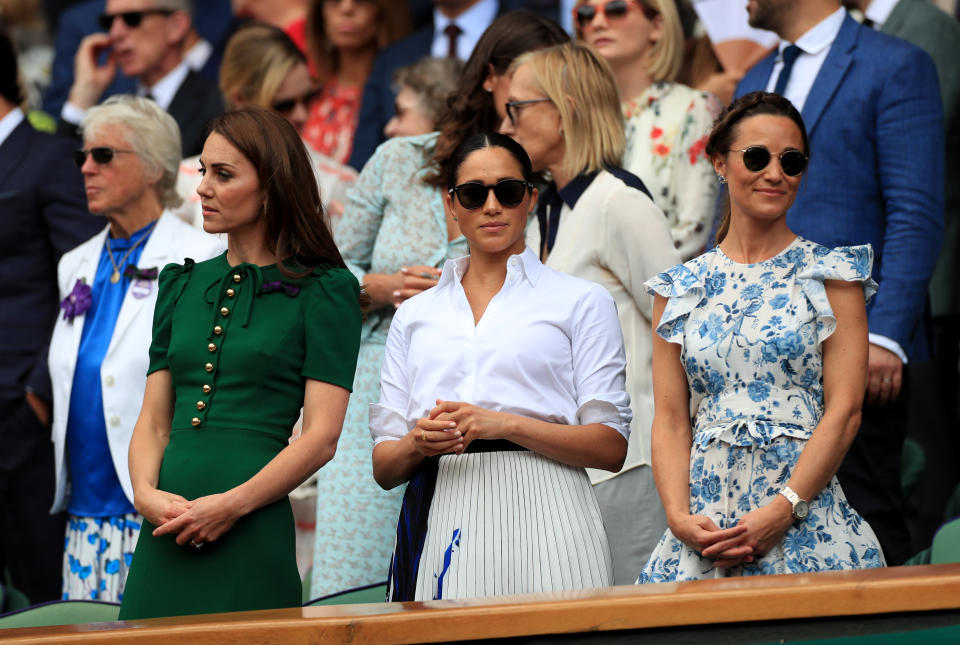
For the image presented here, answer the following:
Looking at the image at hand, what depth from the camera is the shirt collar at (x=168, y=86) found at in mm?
7031

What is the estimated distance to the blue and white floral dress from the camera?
3.33m

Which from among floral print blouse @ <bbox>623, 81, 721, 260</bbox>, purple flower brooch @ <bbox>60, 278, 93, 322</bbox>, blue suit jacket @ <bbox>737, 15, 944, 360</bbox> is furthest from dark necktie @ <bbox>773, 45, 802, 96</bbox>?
purple flower brooch @ <bbox>60, 278, 93, 322</bbox>

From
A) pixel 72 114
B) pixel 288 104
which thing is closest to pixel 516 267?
pixel 288 104

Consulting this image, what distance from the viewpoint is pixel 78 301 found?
4.74 metres

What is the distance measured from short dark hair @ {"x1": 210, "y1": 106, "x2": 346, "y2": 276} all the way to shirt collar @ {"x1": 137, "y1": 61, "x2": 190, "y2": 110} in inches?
140

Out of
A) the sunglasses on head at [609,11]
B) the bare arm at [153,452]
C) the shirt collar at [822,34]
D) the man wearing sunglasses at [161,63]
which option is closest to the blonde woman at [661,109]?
the sunglasses on head at [609,11]

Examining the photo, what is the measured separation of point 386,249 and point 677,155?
1.15m

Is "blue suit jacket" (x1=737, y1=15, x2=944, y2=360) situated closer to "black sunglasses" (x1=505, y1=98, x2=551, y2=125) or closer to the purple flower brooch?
"black sunglasses" (x1=505, y1=98, x2=551, y2=125)

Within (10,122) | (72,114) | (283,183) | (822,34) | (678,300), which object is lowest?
(678,300)

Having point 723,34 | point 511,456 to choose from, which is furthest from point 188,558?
point 723,34

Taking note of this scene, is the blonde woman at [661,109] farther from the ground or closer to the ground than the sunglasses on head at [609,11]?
closer to the ground

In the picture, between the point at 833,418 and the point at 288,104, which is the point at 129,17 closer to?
the point at 288,104

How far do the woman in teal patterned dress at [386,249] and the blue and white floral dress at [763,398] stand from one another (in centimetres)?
112

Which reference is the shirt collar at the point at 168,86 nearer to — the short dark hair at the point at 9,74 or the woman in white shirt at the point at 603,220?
the short dark hair at the point at 9,74
